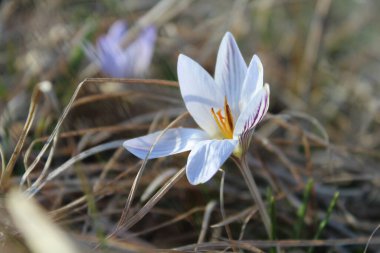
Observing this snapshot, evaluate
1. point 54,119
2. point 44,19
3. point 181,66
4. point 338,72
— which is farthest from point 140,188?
point 338,72

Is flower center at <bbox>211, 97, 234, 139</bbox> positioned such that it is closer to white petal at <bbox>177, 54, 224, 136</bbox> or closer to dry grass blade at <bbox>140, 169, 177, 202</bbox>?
white petal at <bbox>177, 54, 224, 136</bbox>

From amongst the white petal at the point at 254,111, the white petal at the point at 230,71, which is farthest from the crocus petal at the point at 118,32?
the white petal at the point at 254,111

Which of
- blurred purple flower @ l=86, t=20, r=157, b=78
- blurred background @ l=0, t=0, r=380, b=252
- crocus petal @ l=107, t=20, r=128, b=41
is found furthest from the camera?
crocus petal @ l=107, t=20, r=128, b=41

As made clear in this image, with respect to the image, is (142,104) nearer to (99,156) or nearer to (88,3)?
(99,156)

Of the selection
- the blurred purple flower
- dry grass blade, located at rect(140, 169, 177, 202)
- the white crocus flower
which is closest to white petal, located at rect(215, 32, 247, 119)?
the white crocus flower

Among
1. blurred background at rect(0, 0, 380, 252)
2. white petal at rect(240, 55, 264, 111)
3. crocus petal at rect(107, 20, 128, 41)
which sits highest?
white petal at rect(240, 55, 264, 111)

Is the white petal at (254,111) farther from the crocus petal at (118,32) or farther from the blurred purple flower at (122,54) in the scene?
the crocus petal at (118,32)
